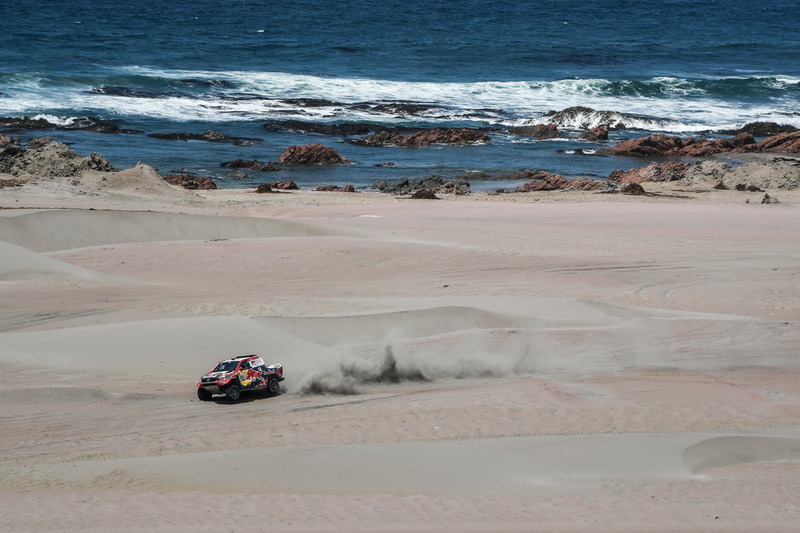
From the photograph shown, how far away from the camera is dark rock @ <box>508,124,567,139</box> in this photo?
4166cm

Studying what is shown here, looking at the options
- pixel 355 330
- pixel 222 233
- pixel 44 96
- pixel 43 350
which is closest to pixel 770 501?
pixel 355 330

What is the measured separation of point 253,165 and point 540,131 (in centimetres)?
1580

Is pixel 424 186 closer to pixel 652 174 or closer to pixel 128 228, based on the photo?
pixel 652 174

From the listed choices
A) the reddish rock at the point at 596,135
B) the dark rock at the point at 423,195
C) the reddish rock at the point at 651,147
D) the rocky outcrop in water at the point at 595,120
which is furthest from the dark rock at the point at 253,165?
the rocky outcrop in water at the point at 595,120

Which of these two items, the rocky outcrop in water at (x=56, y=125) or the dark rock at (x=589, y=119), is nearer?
the rocky outcrop in water at (x=56, y=125)

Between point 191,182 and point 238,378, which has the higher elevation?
point 191,182

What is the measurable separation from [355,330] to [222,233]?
27.0 ft

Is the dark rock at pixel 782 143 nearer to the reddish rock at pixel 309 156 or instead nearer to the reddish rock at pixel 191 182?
the reddish rock at pixel 309 156

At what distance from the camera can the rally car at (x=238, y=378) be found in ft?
33.1

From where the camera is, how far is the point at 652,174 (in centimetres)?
3041

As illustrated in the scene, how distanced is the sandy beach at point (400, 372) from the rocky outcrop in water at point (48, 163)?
382 centimetres

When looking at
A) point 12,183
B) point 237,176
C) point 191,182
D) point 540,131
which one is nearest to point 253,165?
point 237,176

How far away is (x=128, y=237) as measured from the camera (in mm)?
19562

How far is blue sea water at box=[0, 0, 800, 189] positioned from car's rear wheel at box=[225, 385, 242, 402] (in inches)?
776
